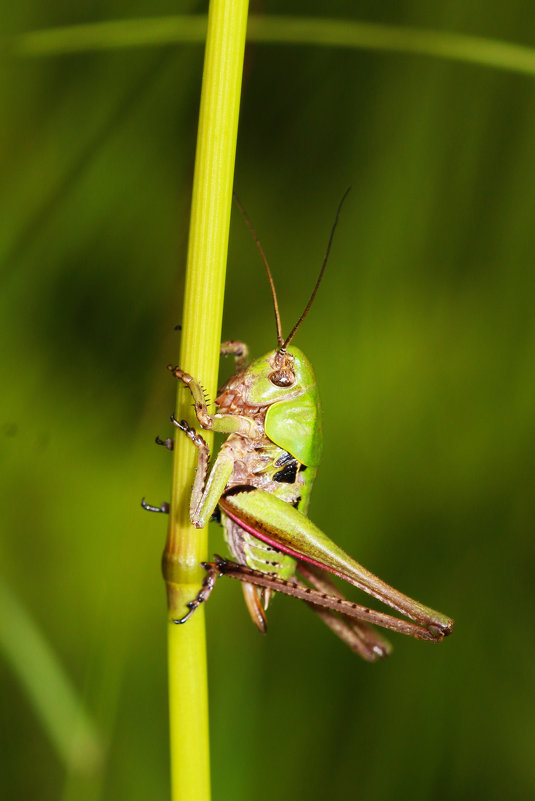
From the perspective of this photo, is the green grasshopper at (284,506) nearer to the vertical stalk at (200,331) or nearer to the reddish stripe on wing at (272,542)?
the reddish stripe on wing at (272,542)

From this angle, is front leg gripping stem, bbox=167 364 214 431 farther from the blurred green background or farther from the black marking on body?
the blurred green background

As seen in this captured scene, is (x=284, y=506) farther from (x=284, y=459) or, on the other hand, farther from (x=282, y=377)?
(x=282, y=377)

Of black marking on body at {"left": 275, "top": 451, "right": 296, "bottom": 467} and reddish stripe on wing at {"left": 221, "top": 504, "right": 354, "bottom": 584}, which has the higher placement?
black marking on body at {"left": 275, "top": 451, "right": 296, "bottom": 467}

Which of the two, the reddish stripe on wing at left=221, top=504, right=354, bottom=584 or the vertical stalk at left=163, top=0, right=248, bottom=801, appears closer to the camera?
the vertical stalk at left=163, top=0, right=248, bottom=801

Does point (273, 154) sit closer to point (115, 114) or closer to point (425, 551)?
point (115, 114)

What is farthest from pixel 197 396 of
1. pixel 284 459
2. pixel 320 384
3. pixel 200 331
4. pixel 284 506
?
pixel 320 384

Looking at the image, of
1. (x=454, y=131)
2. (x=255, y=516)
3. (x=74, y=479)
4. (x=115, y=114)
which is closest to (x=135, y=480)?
(x=74, y=479)

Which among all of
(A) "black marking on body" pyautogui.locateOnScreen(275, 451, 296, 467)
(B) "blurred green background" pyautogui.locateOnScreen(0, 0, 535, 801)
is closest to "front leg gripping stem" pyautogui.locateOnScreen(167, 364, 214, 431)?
(A) "black marking on body" pyautogui.locateOnScreen(275, 451, 296, 467)
